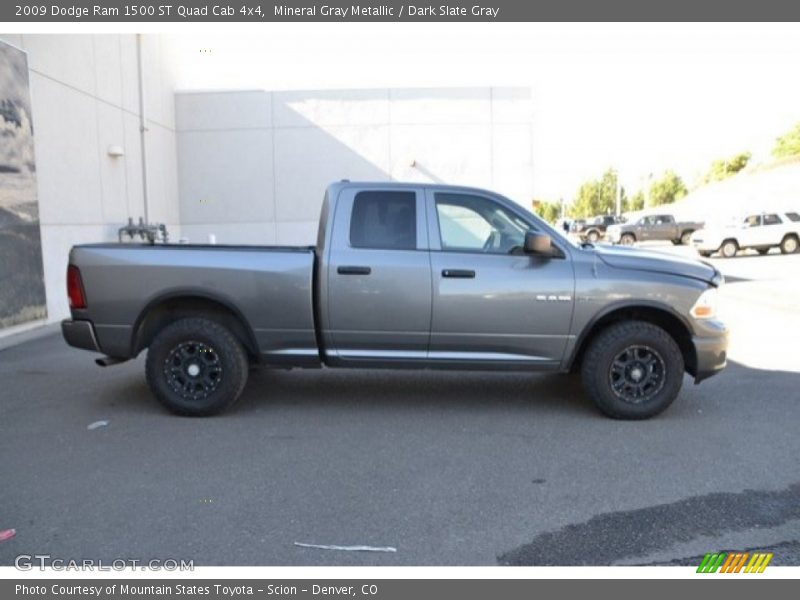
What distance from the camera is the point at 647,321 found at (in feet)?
19.1

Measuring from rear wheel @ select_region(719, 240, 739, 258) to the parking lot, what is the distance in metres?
19.9

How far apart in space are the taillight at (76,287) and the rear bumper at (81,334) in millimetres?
171

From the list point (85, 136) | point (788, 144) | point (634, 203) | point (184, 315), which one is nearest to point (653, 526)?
point (184, 315)

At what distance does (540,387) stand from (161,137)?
13.2 metres

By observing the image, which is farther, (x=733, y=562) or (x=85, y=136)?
(x=85, y=136)

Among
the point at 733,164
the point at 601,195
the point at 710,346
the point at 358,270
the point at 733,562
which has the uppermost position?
the point at 733,164

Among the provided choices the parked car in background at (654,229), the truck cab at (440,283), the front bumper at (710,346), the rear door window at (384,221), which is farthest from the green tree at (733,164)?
the rear door window at (384,221)

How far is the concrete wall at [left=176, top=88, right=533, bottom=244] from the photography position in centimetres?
1773

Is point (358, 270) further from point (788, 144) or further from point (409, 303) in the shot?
point (788, 144)

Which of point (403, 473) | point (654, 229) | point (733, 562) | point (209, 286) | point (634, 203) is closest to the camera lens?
point (733, 562)

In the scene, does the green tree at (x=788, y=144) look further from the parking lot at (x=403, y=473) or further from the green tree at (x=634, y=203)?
the parking lot at (x=403, y=473)

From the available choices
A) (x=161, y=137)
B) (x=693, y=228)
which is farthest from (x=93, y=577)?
(x=693, y=228)

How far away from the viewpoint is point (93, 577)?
335 centimetres

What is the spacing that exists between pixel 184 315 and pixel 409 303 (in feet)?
6.83
